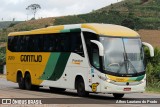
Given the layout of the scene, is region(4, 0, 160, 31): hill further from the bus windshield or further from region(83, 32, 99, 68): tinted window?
the bus windshield

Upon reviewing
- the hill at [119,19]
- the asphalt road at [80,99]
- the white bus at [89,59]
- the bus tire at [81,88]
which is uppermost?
the hill at [119,19]

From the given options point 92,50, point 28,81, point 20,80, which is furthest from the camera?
point 20,80

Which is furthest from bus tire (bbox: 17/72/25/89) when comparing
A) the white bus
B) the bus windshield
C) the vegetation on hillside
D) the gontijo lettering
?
the vegetation on hillside

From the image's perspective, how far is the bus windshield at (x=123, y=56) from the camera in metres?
21.6

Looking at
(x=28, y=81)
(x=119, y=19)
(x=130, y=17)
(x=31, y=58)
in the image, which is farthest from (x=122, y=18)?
(x=31, y=58)

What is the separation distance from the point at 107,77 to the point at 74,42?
10.4 ft

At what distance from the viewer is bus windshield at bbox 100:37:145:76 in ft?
71.0

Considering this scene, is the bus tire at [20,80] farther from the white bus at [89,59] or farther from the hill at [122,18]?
the hill at [122,18]

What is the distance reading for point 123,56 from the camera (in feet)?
71.9

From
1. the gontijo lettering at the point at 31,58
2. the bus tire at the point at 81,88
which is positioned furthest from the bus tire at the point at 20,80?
the bus tire at the point at 81,88

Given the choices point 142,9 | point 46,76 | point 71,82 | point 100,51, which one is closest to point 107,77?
point 100,51

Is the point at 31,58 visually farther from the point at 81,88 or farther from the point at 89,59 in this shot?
the point at 89,59

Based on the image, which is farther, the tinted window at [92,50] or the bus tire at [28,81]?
the bus tire at [28,81]

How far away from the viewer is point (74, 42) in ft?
78.4
